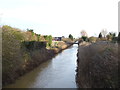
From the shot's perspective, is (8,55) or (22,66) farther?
(22,66)

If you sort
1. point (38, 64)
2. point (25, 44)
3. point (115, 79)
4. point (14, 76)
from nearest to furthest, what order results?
point (115, 79) < point (14, 76) < point (25, 44) < point (38, 64)

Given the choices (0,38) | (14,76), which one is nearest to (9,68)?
(14,76)

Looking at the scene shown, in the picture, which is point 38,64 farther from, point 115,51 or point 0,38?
A: point 115,51

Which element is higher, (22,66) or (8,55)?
(8,55)

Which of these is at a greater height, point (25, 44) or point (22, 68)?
point (25, 44)

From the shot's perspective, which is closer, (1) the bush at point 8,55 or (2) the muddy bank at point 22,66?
(1) the bush at point 8,55

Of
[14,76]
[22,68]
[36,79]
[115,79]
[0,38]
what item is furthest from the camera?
[22,68]

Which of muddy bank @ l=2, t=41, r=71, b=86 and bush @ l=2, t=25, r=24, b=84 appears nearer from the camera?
bush @ l=2, t=25, r=24, b=84

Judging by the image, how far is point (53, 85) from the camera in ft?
35.5

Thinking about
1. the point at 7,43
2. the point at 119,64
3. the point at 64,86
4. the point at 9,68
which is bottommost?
the point at 64,86

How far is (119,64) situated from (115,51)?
1.32 metres

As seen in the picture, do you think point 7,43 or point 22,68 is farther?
point 22,68

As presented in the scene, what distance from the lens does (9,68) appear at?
1053cm

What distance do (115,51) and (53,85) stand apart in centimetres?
443
